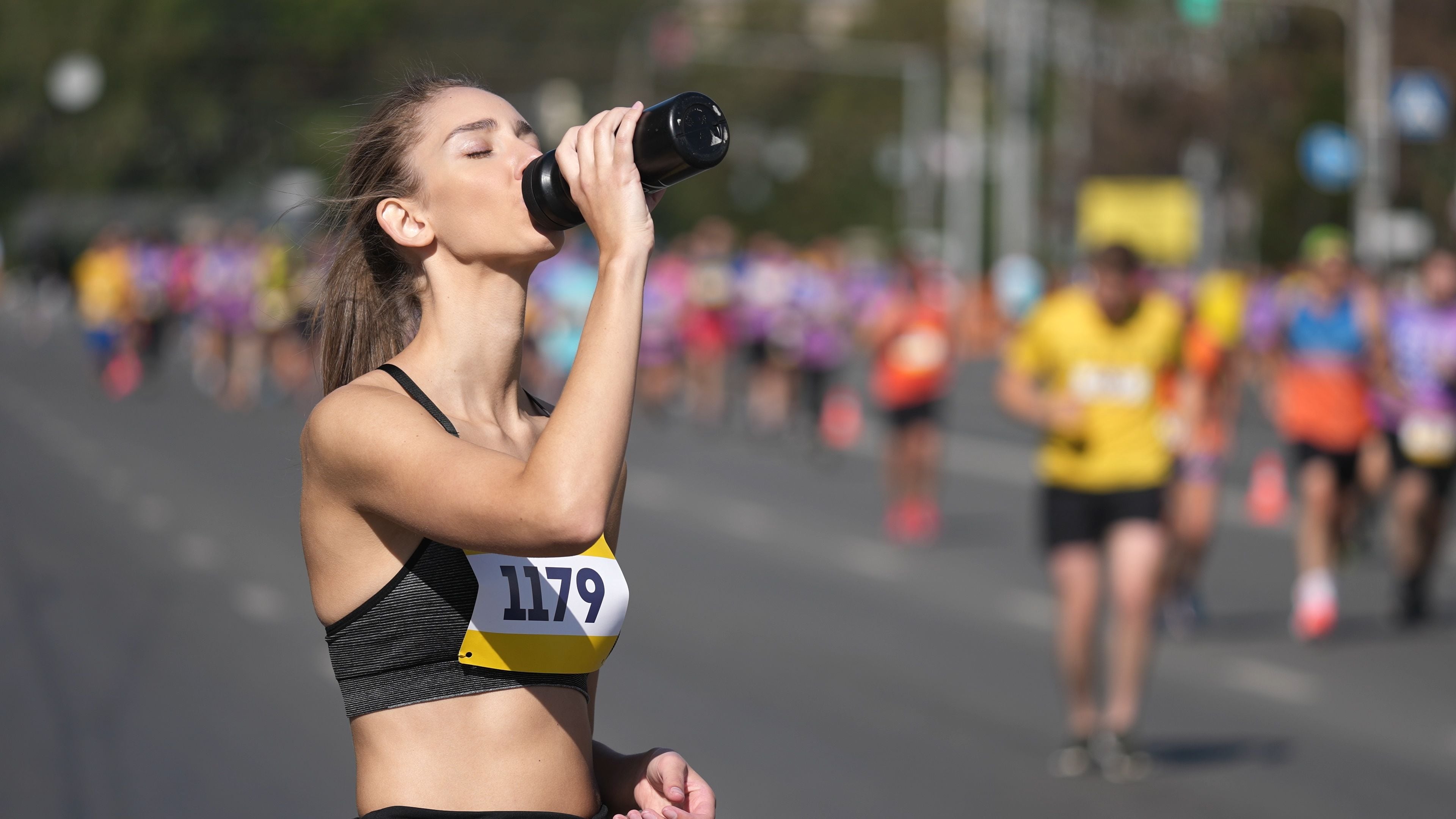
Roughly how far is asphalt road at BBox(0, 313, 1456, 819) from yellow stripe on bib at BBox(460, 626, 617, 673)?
13.2ft

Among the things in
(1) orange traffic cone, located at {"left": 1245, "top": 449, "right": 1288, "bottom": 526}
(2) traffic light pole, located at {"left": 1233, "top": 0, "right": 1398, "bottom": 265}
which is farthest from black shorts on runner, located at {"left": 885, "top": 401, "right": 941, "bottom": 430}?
(2) traffic light pole, located at {"left": 1233, "top": 0, "right": 1398, "bottom": 265}

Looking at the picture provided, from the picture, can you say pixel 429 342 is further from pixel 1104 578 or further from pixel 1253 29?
pixel 1253 29

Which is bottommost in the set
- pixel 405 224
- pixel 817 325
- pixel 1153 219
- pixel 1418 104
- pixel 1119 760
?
pixel 1153 219

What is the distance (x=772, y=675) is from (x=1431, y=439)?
4164 millimetres

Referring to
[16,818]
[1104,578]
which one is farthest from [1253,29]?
[16,818]

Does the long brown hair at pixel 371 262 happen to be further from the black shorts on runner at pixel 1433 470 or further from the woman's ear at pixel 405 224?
A: the black shorts on runner at pixel 1433 470

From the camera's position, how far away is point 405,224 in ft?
8.92

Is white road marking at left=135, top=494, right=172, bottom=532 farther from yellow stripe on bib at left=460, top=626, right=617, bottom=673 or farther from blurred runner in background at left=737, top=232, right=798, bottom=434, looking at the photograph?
yellow stripe on bib at left=460, top=626, right=617, bottom=673

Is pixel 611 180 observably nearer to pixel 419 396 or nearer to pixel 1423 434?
pixel 419 396

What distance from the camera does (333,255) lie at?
2.97 metres

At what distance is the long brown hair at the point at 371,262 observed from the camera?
2785 millimetres

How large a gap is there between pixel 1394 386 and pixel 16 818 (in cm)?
779

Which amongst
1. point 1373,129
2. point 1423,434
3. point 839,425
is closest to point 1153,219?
point 1373,129

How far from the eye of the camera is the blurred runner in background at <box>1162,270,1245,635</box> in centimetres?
989
